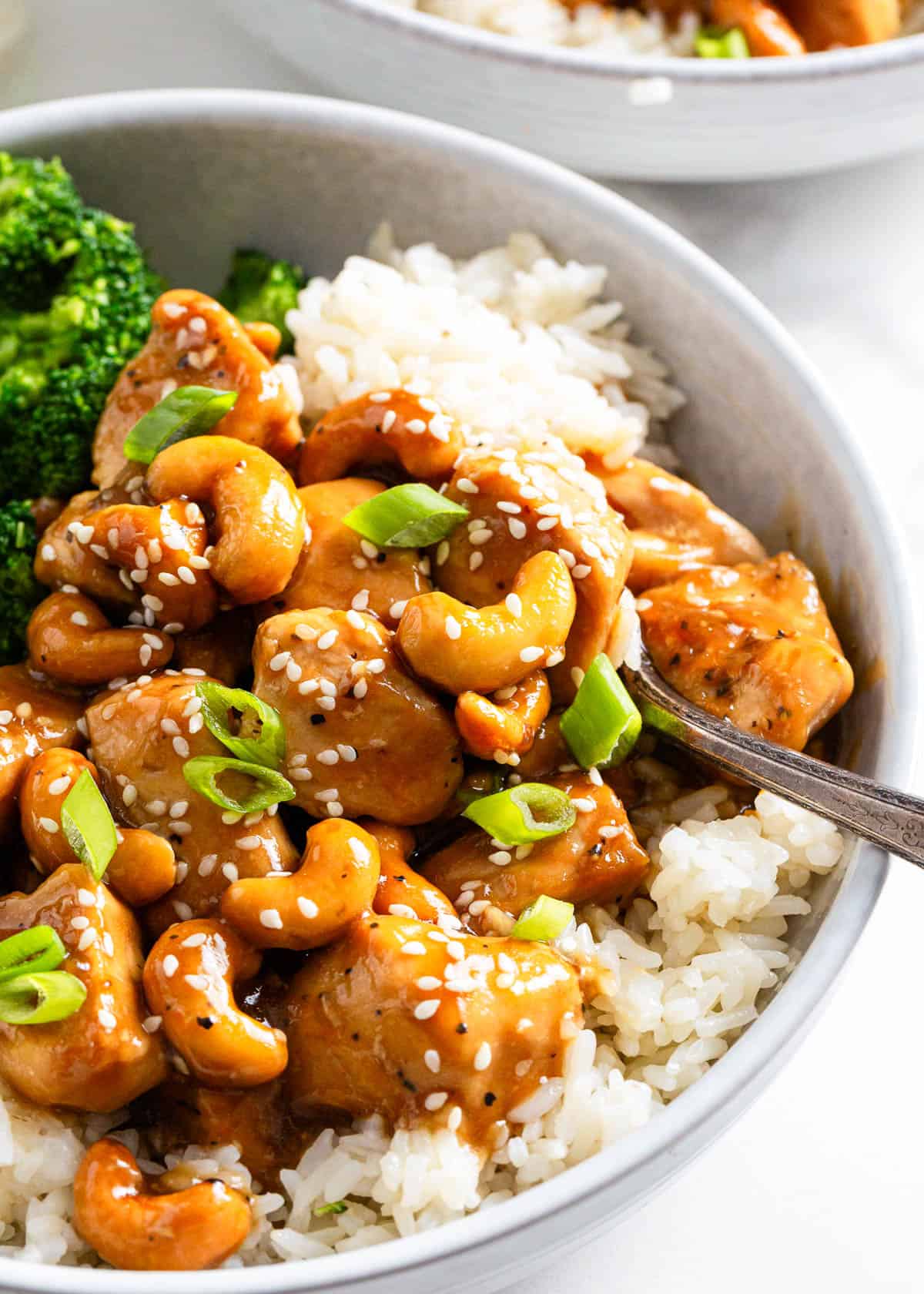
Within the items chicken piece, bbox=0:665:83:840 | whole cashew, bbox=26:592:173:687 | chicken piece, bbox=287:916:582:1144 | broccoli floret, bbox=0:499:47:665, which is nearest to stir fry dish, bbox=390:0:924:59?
broccoli floret, bbox=0:499:47:665

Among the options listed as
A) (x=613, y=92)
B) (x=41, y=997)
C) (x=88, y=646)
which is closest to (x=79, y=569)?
(x=88, y=646)

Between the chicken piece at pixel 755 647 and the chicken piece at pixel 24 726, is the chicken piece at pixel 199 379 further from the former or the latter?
the chicken piece at pixel 755 647

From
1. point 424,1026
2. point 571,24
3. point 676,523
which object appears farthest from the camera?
point 571,24

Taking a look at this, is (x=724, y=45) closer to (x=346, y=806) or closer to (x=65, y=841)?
(x=346, y=806)

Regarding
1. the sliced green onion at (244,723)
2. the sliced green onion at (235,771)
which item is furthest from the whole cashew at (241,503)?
the sliced green onion at (235,771)

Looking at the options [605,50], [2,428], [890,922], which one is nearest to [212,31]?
[605,50]
